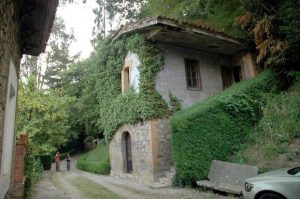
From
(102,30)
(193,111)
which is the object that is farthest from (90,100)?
(193,111)

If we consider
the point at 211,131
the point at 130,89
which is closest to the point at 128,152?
the point at 130,89

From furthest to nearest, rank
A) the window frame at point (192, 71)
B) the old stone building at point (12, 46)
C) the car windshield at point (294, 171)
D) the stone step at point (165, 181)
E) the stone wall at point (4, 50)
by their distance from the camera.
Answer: the window frame at point (192, 71) < the stone step at point (165, 181) < the car windshield at point (294, 171) < the old stone building at point (12, 46) < the stone wall at point (4, 50)

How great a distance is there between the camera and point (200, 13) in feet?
46.2

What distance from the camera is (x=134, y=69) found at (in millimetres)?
14219

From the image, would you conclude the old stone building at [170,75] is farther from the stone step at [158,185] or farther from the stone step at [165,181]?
the stone step at [158,185]

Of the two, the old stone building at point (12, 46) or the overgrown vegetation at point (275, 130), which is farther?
the overgrown vegetation at point (275, 130)

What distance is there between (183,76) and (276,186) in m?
9.10

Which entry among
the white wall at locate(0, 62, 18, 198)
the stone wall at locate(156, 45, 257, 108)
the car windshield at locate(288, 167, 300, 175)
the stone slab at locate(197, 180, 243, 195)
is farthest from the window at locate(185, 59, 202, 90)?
the white wall at locate(0, 62, 18, 198)

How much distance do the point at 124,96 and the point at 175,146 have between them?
4918 millimetres

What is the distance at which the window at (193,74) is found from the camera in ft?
48.5

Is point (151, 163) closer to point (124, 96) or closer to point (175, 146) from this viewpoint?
Result: point (175, 146)

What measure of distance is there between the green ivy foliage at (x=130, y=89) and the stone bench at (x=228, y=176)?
3.96 m

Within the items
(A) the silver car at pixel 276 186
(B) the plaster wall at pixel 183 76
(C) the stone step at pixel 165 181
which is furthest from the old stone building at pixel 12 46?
(B) the plaster wall at pixel 183 76

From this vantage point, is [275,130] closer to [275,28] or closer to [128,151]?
[275,28]
